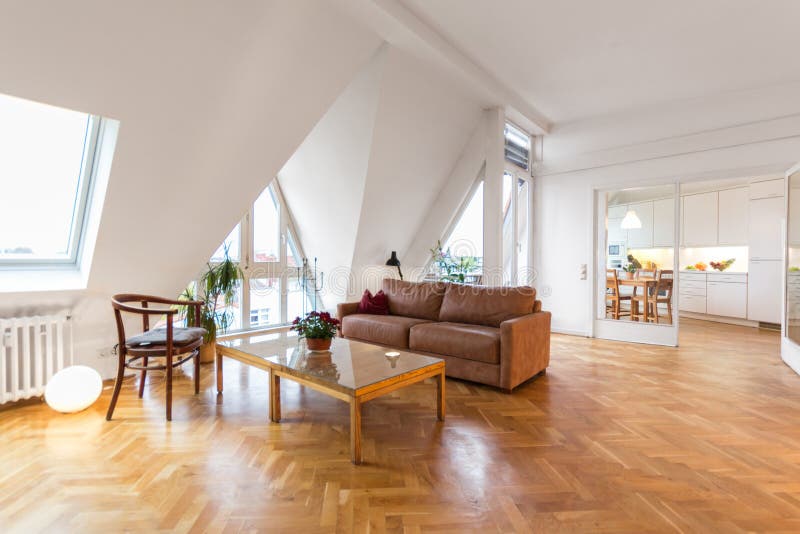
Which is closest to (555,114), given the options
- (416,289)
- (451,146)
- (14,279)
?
(451,146)

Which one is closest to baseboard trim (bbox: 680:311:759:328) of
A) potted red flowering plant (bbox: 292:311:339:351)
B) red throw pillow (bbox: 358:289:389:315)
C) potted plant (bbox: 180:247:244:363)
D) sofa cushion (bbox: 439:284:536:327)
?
sofa cushion (bbox: 439:284:536:327)

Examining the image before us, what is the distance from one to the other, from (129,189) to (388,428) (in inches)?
94.9

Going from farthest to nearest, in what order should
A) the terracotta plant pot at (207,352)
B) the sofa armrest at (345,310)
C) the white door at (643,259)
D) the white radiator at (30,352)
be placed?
the white door at (643,259) < the sofa armrest at (345,310) < the terracotta plant pot at (207,352) < the white radiator at (30,352)

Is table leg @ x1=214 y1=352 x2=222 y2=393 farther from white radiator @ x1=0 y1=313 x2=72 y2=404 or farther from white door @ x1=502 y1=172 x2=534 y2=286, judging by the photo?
white door @ x1=502 y1=172 x2=534 y2=286

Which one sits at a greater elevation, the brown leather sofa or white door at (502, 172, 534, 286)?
white door at (502, 172, 534, 286)

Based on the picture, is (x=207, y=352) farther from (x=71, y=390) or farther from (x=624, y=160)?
(x=624, y=160)

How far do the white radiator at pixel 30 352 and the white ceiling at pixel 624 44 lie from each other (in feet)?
12.2

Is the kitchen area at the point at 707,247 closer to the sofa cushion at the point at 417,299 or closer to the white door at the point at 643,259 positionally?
the white door at the point at 643,259

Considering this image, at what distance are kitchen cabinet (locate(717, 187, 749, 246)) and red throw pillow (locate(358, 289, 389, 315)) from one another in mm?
6097

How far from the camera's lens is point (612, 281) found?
565 cm

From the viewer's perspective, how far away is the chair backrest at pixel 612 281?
221 inches

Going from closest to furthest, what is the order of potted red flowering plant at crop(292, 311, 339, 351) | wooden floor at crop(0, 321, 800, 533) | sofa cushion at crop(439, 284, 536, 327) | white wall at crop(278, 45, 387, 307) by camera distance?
wooden floor at crop(0, 321, 800, 533)
potted red flowering plant at crop(292, 311, 339, 351)
sofa cushion at crop(439, 284, 536, 327)
white wall at crop(278, 45, 387, 307)

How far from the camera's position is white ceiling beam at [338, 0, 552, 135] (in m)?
3.23

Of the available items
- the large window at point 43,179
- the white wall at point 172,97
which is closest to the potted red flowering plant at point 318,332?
the white wall at point 172,97
